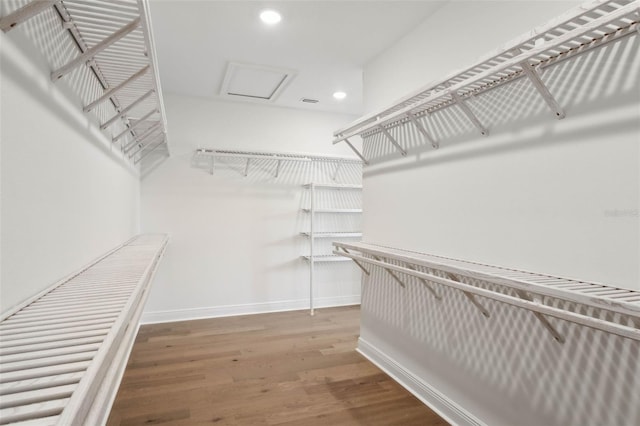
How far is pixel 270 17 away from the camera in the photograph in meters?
2.31

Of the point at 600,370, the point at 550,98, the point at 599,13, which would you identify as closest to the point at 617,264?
the point at 600,370

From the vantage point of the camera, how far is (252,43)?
8.73ft

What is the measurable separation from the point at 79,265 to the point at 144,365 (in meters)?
1.58

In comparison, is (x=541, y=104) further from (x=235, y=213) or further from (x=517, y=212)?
(x=235, y=213)

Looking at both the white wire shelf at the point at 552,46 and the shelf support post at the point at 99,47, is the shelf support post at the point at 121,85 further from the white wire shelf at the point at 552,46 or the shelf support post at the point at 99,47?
the white wire shelf at the point at 552,46

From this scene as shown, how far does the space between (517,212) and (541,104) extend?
483 millimetres

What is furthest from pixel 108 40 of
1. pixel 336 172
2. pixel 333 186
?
pixel 336 172

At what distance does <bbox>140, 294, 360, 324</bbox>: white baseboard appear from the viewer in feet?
12.5

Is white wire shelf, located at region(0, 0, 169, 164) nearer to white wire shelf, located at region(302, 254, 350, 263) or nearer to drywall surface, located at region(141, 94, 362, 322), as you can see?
drywall surface, located at region(141, 94, 362, 322)

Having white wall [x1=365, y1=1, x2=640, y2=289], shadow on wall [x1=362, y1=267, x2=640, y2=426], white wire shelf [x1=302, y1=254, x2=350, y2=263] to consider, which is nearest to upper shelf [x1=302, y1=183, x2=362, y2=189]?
white wire shelf [x1=302, y1=254, x2=350, y2=263]

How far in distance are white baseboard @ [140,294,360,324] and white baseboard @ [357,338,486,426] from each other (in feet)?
4.92

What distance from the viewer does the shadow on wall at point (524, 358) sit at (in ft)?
4.15

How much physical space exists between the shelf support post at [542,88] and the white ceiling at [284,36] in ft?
3.56

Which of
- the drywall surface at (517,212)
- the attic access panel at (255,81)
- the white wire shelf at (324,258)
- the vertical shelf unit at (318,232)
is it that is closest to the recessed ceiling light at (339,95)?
the attic access panel at (255,81)
